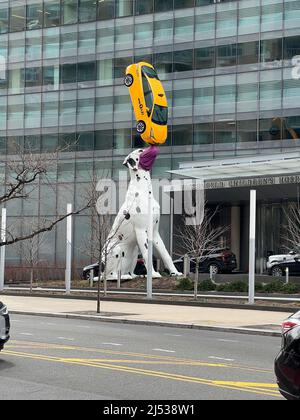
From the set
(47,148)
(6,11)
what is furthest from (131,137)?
(6,11)

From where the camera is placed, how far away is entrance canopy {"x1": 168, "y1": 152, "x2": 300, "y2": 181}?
36.6 m

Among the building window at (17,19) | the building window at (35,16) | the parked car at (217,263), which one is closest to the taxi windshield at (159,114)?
the parked car at (217,263)

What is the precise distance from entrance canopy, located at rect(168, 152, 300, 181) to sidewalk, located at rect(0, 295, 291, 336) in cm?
1409

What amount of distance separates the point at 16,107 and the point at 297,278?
33572 mm

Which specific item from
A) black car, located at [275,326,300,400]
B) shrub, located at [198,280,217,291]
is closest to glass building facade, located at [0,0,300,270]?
shrub, located at [198,280,217,291]

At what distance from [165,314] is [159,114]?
15009 mm

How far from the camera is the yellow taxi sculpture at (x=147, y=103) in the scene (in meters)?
33.7

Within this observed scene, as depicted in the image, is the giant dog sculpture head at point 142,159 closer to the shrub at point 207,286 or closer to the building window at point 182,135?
the shrub at point 207,286

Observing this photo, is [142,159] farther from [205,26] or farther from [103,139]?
[103,139]

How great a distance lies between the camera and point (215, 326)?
57.6 ft

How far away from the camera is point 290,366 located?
6445mm

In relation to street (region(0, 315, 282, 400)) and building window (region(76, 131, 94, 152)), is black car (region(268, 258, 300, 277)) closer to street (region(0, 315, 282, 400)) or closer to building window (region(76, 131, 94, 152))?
street (region(0, 315, 282, 400))

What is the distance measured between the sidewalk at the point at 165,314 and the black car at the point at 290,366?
377 inches
